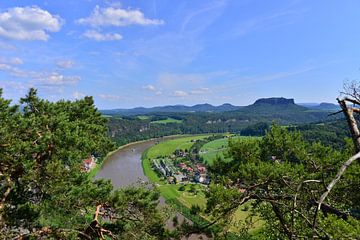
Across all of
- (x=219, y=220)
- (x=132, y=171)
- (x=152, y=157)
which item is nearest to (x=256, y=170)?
(x=219, y=220)

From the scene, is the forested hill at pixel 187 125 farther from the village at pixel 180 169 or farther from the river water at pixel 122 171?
the river water at pixel 122 171

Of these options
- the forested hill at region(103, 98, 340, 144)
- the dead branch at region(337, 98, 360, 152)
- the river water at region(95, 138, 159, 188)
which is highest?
the dead branch at region(337, 98, 360, 152)

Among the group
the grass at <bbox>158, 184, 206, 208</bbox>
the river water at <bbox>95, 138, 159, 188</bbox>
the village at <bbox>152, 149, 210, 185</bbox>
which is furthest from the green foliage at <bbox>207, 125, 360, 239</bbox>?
the village at <bbox>152, 149, 210, 185</bbox>

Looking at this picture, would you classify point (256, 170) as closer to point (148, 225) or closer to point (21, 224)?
point (148, 225)

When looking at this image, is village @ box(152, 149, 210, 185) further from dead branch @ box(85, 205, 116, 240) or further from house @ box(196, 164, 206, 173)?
dead branch @ box(85, 205, 116, 240)

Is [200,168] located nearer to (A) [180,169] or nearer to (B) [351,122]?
(A) [180,169]

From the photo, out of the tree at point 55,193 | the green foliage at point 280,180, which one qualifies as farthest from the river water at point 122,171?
the green foliage at point 280,180

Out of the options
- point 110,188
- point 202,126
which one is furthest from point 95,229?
point 202,126

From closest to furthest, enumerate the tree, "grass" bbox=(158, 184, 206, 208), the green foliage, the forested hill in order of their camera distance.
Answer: the green foliage, the tree, "grass" bbox=(158, 184, 206, 208), the forested hill
